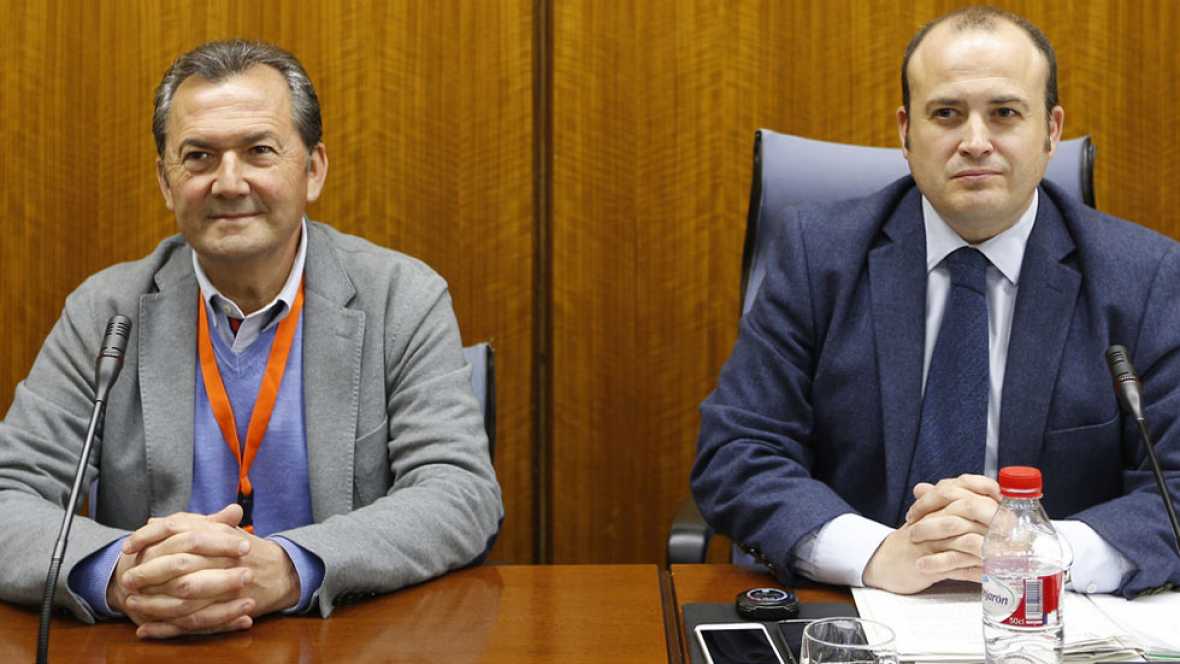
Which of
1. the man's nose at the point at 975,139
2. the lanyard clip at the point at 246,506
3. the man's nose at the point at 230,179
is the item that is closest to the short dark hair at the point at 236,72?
the man's nose at the point at 230,179

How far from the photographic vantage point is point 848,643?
4.56 ft

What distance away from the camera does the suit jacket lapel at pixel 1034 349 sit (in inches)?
84.2

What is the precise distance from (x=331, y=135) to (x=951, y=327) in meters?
1.57

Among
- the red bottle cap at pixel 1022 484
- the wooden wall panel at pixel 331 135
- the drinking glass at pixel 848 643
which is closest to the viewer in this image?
the drinking glass at pixel 848 643

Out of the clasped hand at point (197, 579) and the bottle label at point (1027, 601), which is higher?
the bottle label at point (1027, 601)

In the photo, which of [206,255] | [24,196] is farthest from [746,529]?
[24,196]

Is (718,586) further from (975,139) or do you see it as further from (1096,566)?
(975,139)

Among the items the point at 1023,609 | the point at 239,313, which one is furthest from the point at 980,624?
the point at 239,313

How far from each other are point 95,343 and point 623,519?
1432mm

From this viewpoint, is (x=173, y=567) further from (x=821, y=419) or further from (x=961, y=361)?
(x=961, y=361)

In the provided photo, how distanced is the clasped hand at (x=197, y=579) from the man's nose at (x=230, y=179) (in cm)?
64

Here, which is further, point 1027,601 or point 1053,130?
point 1053,130

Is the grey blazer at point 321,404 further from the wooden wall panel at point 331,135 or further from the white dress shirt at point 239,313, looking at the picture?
the wooden wall panel at point 331,135

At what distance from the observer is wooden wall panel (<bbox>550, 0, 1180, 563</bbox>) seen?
10.2ft
